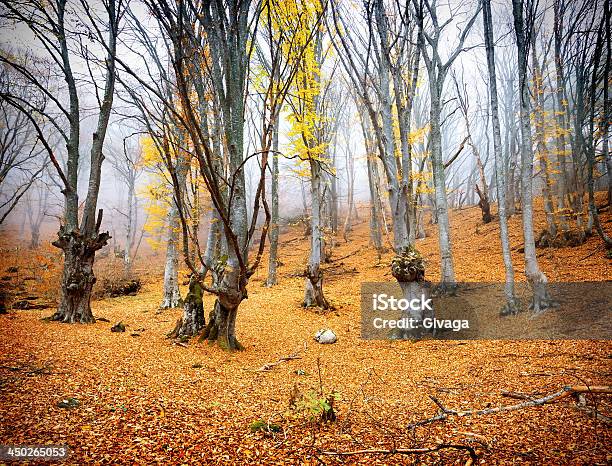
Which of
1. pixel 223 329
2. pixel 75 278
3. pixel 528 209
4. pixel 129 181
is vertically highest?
pixel 129 181

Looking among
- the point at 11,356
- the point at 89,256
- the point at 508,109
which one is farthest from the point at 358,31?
the point at 508,109

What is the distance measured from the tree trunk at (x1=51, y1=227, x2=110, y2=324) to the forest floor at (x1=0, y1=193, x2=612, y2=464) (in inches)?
16.2

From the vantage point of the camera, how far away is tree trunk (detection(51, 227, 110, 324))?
6160mm

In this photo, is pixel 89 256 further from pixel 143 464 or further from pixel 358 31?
pixel 358 31

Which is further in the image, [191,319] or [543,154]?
[543,154]

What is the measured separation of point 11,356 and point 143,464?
286 cm

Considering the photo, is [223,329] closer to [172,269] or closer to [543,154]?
[172,269]

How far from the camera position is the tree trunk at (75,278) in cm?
616

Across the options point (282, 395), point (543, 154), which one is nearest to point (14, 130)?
point (282, 395)

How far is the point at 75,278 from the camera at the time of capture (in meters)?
6.23

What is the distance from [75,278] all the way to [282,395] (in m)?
5.79

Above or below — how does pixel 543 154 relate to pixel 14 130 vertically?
below

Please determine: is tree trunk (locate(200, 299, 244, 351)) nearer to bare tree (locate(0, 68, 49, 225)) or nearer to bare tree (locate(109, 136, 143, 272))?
bare tree (locate(0, 68, 49, 225))

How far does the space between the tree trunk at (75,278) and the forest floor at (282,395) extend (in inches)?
16.2
